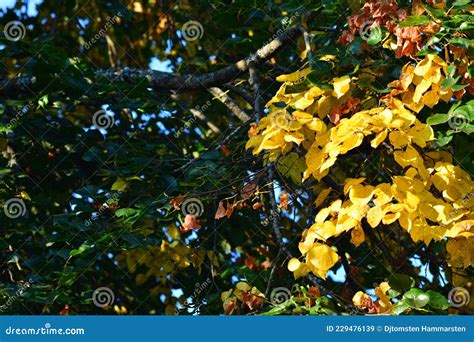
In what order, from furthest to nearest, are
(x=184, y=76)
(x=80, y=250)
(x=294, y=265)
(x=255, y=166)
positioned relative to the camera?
1. (x=184, y=76)
2. (x=255, y=166)
3. (x=80, y=250)
4. (x=294, y=265)

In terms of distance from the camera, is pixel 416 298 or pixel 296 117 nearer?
pixel 416 298

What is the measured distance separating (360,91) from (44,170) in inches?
55.4

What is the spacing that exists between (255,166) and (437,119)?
2.37 feet

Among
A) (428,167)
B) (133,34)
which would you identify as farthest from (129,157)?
(133,34)

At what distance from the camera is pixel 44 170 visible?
3.93 meters

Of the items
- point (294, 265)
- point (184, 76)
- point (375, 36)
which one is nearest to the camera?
point (294, 265)

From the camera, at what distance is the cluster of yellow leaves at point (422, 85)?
2.84 metres

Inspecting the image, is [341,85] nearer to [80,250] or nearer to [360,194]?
[360,194]

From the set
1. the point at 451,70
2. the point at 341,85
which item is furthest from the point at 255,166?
the point at 451,70

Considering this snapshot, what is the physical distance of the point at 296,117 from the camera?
2867mm

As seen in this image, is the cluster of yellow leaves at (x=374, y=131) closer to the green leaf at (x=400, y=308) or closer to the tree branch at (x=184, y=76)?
the green leaf at (x=400, y=308)

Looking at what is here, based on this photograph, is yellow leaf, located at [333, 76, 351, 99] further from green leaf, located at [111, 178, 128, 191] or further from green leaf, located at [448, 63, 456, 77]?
green leaf, located at [111, 178, 128, 191]

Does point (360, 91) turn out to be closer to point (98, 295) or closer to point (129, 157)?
point (129, 157)

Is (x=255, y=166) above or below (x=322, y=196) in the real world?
above
